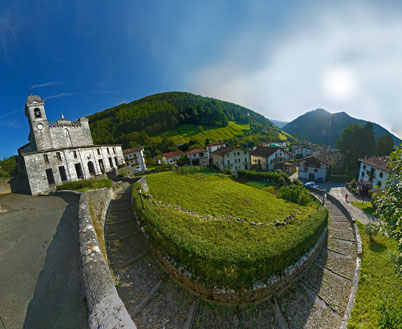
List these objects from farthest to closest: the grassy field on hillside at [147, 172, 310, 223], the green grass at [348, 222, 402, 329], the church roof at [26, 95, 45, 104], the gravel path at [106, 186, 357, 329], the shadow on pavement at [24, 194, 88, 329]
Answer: the church roof at [26, 95, 45, 104] → the grassy field on hillside at [147, 172, 310, 223] → the green grass at [348, 222, 402, 329] → the gravel path at [106, 186, 357, 329] → the shadow on pavement at [24, 194, 88, 329]

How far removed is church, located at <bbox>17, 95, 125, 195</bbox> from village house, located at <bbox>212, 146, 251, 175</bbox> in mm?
28449

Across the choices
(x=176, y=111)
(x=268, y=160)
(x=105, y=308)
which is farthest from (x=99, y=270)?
(x=176, y=111)

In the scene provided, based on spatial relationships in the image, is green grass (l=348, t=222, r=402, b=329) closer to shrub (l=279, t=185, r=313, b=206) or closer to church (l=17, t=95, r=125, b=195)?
shrub (l=279, t=185, r=313, b=206)

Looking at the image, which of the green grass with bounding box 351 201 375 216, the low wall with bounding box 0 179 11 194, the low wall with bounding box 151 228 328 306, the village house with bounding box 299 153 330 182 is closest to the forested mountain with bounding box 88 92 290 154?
the low wall with bounding box 0 179 11 194

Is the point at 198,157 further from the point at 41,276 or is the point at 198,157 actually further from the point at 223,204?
the point at 41,276

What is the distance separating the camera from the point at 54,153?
25.4 meters

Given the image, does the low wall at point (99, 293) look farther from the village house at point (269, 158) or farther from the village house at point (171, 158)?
the village house at point (171, 158)

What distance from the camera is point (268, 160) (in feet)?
154

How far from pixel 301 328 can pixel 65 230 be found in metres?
13.8

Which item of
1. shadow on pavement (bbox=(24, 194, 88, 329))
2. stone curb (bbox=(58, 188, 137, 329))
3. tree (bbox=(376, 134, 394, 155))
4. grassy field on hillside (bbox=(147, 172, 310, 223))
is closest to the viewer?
stone curb (bbox=(58, 188, 137, 329))

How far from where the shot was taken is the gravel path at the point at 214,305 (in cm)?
838

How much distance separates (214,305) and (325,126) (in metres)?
188

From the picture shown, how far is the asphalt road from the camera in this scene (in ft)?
14.3

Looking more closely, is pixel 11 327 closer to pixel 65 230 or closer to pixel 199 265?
pixel 65 230
